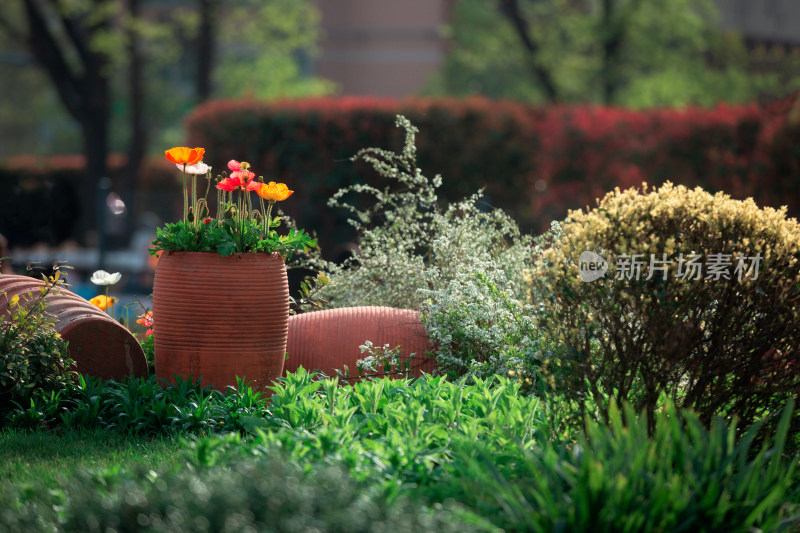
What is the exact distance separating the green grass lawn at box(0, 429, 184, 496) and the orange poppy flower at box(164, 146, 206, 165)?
1.65m

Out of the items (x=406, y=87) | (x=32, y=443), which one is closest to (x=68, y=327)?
(x=32, y=443)

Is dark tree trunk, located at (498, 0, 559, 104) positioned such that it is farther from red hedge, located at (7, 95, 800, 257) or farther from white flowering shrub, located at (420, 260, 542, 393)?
white flowering shrub, located at (420, 260, 542, 393)

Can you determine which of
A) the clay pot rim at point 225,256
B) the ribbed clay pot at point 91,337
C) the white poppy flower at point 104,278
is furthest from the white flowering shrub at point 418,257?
the ribbed clay pot at point 91,337

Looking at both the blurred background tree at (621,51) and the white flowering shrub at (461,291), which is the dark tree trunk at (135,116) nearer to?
the blurred background tree at (621,51)

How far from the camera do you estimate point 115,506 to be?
2.97 meters

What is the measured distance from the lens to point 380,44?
136 feet

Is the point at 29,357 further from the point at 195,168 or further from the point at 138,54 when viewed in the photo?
the point at 138,54

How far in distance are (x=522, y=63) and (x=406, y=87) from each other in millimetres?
15963

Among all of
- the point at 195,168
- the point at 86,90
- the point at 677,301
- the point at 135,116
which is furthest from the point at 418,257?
the point at 135,116

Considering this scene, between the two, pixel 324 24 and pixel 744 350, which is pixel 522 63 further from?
pixel 744 350

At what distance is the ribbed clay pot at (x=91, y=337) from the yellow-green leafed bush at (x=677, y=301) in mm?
2842

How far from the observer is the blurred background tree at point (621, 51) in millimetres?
22094

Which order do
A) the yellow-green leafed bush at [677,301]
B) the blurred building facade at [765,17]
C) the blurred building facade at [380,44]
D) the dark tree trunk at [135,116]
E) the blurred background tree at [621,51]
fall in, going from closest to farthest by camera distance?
the yellow-green leafed bush at [677,301] < the dark tree trunk at [135,116] < the blurred background tree at [621,51] < the blurred building facade at [765,17] < the blurred building facade at [380,44]

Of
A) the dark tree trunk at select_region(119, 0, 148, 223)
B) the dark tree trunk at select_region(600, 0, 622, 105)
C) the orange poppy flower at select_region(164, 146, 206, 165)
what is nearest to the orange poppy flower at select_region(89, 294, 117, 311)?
→ the orange poppy flower at select_region(164, 146, 206, 165)
